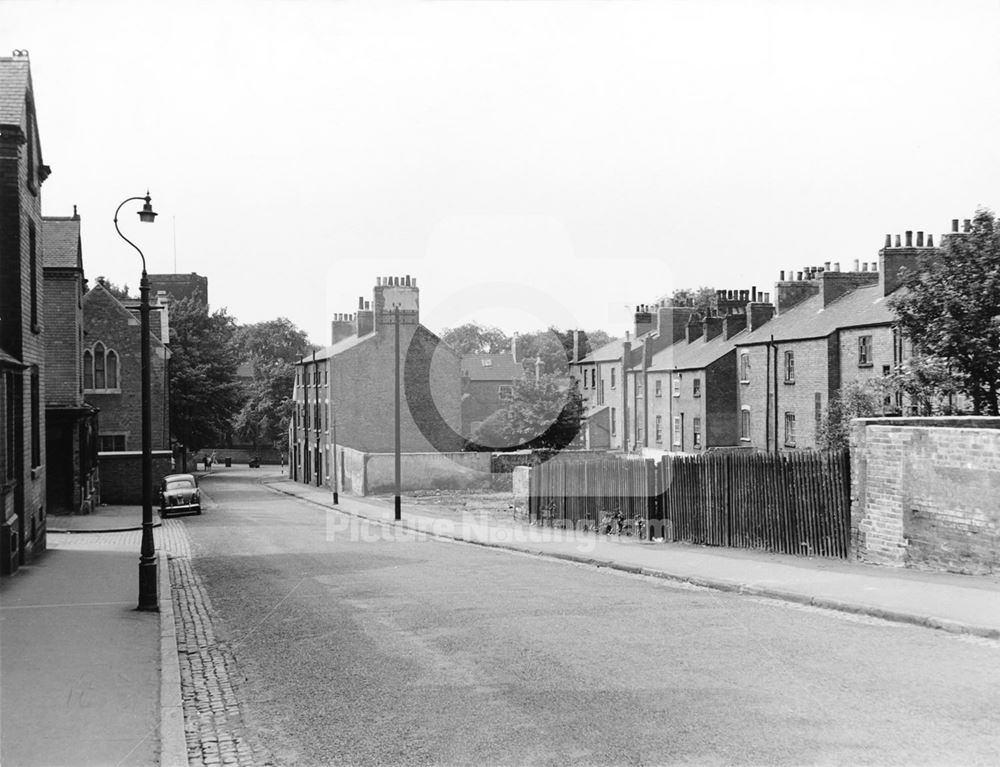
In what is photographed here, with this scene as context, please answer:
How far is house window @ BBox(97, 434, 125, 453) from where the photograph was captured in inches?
1870

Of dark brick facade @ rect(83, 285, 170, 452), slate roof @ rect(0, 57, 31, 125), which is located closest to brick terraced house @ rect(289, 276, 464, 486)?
dark brick facade @ rect(83, 285, 170, 452)

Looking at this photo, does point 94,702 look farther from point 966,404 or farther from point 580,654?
point 966,404

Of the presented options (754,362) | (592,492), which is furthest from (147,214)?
(754,362)

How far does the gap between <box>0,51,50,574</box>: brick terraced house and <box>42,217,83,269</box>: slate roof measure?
1340 cm

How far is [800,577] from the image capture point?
52.7 ft

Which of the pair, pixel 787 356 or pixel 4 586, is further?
pixel 787 356

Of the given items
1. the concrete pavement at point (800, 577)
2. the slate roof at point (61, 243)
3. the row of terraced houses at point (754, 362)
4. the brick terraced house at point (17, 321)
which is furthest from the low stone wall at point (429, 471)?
the brick terraced house at point (17, 321)

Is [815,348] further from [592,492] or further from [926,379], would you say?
[926,379]

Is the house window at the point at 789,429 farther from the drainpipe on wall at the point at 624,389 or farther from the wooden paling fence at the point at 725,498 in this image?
the wooden paling fence at the point at 725,498

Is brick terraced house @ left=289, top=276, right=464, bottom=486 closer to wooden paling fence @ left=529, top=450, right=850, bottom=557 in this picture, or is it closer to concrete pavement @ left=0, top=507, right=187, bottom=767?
wooden paling fence @ left=529, top=450, right=850, bottom=557

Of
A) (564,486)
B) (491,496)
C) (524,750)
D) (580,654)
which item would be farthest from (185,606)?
(491,496)

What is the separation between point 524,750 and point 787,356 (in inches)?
1460

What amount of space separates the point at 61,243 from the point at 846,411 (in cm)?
2859

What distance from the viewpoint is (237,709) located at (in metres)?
9.39
